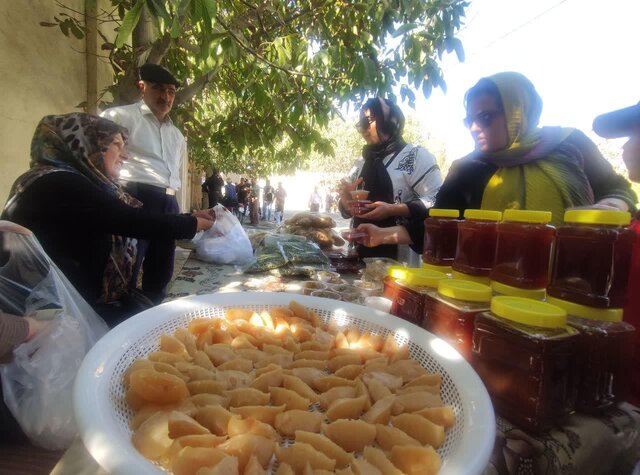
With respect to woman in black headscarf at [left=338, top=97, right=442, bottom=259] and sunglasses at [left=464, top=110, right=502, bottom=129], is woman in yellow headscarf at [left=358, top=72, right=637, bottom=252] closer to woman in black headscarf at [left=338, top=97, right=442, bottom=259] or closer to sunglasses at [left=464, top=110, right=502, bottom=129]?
sunglasses at [left=464, top=110, right=502, bottom=129]

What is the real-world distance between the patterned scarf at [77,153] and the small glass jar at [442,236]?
5.54 feet

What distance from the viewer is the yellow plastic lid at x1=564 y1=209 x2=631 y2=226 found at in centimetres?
70

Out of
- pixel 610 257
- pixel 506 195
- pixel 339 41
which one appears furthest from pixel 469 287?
pixel 339 41

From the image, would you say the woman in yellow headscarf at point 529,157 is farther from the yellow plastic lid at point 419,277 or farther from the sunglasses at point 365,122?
the sunglasses at point 365,122

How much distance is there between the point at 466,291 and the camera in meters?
0.82

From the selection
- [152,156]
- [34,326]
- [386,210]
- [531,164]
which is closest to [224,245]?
[152,156]

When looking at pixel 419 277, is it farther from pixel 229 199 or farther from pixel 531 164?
pixel 229 199

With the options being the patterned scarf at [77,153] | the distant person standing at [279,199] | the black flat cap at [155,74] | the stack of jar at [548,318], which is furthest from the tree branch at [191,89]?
the distant person standing at [279,199]

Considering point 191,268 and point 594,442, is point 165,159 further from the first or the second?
point 594,442

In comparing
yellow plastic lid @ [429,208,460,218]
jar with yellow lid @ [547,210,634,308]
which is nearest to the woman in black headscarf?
yellow plastic lid @ [429,208,460,218]

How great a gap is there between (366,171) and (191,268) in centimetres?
152

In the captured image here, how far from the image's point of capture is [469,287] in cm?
84

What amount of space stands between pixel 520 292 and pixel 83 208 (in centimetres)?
192

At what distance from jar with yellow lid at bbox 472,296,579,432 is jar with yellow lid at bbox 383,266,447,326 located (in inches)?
9.3
